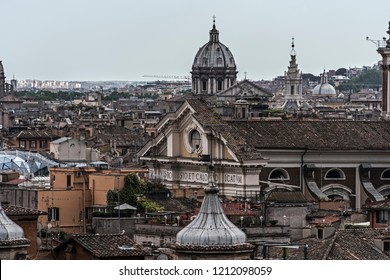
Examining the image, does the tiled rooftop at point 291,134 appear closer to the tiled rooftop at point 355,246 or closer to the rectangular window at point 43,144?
the tiled rooftop at point 355,246

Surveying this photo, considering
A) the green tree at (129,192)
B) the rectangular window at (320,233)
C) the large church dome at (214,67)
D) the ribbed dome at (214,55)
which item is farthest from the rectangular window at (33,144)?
the ribbed dome at (214,55)

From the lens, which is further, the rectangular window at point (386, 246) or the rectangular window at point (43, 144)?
the rectangular window at point (43, 144)

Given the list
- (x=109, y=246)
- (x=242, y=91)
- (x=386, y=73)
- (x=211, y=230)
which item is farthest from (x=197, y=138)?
(x=242, y=91)

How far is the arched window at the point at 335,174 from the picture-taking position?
170ft

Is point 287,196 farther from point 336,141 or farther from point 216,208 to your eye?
point 216,208

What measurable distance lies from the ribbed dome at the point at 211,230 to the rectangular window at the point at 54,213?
22.3m

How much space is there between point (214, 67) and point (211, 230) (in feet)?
449

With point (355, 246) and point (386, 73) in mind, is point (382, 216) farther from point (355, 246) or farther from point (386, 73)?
point (386, 73)

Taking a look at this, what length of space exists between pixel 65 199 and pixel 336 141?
25.9 ft

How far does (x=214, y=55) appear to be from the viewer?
15912 cm

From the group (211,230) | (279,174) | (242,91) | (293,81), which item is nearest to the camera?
(211,230)

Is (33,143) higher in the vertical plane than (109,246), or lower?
higher

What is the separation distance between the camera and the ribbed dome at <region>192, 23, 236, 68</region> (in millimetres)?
158625

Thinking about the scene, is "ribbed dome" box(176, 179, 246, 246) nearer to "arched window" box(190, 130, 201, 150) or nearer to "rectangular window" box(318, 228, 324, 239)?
"rectangular window" box(318, 228, 324, 239)
